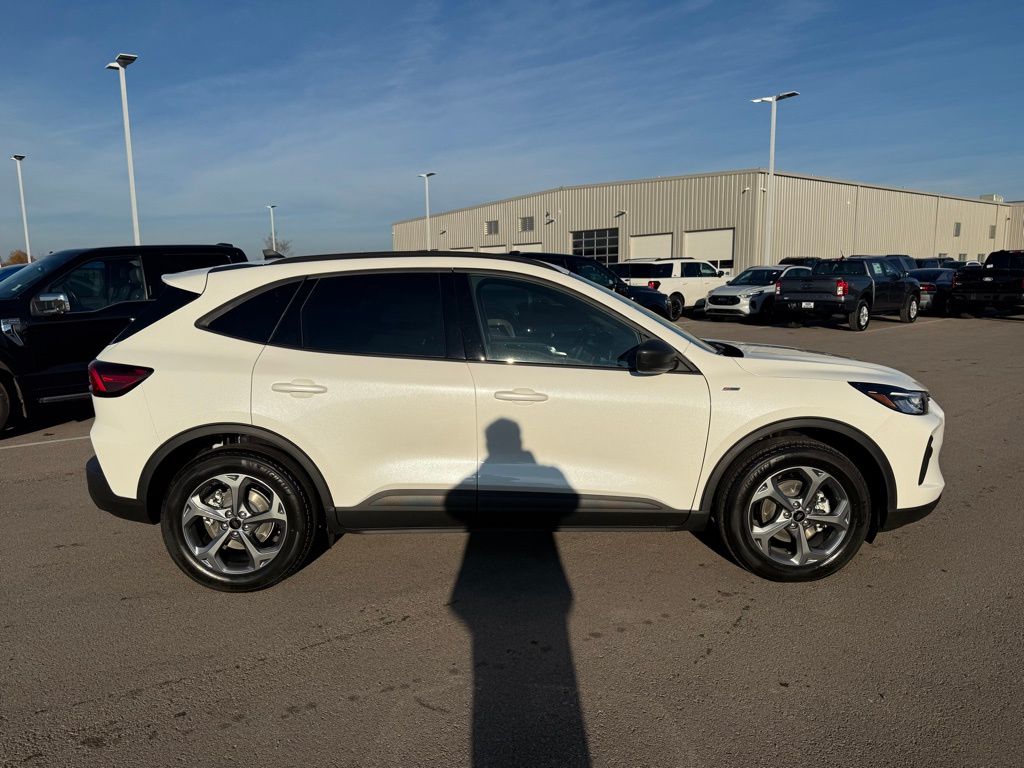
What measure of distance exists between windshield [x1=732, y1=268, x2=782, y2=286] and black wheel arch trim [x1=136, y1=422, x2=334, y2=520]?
20093 millimetres

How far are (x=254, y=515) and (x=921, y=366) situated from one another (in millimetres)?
11530

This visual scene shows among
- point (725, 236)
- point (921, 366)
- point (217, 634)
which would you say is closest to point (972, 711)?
point (217, 634)

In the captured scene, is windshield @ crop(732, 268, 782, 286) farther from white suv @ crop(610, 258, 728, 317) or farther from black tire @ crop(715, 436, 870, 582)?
black tire @ crop(715, 436, 870, 582)

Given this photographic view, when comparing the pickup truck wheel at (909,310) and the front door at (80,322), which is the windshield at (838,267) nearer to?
the pickup truck wheel at (909,310)

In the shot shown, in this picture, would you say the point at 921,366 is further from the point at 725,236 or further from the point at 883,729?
the point at 725,236

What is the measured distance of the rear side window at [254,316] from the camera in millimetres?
3842

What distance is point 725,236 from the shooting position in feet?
127

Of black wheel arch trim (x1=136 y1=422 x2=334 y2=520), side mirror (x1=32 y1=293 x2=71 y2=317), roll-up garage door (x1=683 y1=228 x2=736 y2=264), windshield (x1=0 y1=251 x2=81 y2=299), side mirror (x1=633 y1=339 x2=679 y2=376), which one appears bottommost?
black wheel arch trim (x1=136 y1=422 x2=334 y2=520)

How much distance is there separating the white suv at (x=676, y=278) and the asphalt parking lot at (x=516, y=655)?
18.6 meters

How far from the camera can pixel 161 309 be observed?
3953mm

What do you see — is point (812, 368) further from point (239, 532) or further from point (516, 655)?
point (239, 532)

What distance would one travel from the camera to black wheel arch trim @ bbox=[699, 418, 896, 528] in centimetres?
378

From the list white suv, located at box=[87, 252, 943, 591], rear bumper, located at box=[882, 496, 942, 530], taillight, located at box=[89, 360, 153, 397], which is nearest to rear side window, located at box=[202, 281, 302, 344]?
white suv, located at box=[87, 252, 943, 591]

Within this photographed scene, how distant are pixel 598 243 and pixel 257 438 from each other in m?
42.6
